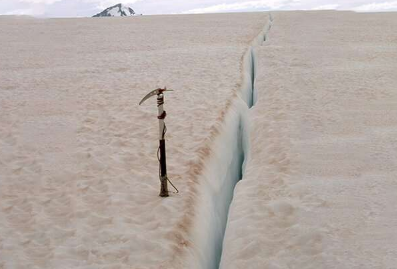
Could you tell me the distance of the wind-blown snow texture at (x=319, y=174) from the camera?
4918mm

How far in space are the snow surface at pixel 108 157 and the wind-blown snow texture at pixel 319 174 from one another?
2.05 feet

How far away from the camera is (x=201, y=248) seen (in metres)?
5.25

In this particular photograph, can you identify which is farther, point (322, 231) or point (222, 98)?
point (222, 98)

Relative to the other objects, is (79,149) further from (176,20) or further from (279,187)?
(176,20)

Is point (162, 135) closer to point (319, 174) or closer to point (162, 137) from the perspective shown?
point (162, 137)

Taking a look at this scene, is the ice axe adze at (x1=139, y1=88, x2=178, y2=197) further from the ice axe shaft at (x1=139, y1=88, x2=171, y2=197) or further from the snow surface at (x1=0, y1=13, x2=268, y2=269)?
the snow surface at (x1=0, y1=13, x2=268, y2=269)

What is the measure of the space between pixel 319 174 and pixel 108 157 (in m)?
3.20

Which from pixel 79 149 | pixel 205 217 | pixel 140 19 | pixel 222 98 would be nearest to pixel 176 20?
pixel 140 19

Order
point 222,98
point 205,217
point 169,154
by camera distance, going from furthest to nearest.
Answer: point 222,98 → point 169,154 → point 205,217

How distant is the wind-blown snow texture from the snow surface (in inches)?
24.6

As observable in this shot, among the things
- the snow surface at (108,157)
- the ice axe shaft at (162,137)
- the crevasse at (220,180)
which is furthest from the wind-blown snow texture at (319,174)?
the ice axe shaft at (162,137)

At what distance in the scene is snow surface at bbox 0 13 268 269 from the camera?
16.2ft

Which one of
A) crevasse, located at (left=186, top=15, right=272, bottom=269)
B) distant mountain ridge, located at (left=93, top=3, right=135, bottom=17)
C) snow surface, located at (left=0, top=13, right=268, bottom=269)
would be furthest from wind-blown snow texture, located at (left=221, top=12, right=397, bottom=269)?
distant mountain ridge, located at (left=93, top=3, right=135, bottom=17)

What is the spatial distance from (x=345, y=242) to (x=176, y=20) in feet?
89.3
